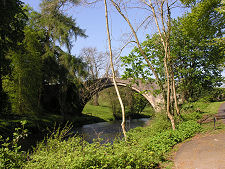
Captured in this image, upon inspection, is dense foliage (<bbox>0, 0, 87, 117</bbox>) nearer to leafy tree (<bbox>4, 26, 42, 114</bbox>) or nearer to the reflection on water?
leafy tree (<bbox>4, 26, 42, 114</bbox>)

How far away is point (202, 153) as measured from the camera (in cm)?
452

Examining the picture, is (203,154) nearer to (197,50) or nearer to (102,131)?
(197,50)

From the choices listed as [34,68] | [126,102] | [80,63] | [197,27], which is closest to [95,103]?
[126,102]

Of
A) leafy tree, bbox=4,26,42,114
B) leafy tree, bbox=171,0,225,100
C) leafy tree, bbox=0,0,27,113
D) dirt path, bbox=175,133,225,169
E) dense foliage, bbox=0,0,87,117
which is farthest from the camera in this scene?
leafy tree, bbox=4,26,42,114

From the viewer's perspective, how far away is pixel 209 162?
12.8ft

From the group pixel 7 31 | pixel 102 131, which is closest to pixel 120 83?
pixel 102 131

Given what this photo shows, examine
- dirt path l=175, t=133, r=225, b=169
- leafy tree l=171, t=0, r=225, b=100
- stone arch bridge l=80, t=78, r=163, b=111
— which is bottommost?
dirt path l=175, t=133, r=225, b=169

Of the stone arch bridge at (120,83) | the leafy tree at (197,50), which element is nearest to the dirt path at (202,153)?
the stone arch bridge at (120,83)

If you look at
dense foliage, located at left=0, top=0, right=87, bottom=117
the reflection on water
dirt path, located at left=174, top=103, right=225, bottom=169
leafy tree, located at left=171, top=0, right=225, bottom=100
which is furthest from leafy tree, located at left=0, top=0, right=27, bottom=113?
dirt path, located at left=174, top=103, right=225, bottom=169

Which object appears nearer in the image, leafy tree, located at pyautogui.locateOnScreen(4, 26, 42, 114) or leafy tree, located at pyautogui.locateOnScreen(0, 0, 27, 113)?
leafy tree, located at pyautogui.locateOnScreen(0, 0, 27, 113)

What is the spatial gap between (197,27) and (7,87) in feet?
46.1

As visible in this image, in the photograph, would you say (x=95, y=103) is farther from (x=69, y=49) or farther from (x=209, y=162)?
(x=209, y=162)

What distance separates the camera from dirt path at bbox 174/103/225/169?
385 cm

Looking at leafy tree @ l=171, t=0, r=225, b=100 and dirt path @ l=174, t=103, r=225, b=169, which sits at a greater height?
leafy tree @ l=171, t=0, r=225, b=100
